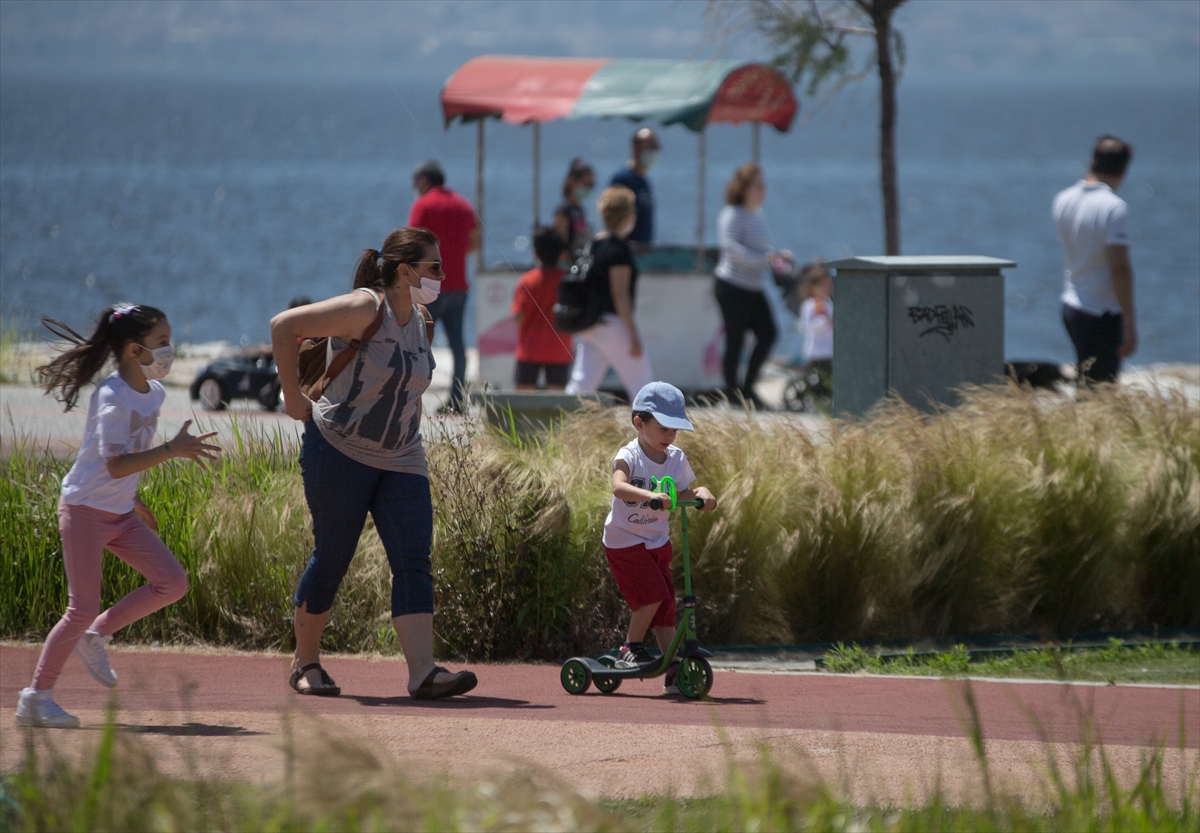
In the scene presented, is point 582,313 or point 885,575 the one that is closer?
point 885,575

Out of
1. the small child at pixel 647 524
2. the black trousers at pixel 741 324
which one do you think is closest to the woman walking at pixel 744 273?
the black trousers at pixel 741 324

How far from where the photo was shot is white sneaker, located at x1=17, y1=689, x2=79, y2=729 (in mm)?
5254

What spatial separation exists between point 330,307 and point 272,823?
2.59m

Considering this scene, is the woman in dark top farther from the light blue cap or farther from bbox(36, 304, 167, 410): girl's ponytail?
bbox(36, 304, 167, 410): girl's ponytail

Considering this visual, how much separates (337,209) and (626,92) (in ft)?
221

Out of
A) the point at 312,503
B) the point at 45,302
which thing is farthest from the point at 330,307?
the point at 45,302

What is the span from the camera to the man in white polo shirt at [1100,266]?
1013cm

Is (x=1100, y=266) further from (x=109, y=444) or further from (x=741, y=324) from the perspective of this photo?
(x=109, y=444)

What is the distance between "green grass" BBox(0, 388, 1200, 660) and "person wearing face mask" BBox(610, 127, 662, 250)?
6.54 m

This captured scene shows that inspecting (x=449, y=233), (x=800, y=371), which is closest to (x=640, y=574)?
(x=449, y=233)

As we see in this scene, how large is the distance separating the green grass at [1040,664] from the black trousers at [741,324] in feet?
22.7

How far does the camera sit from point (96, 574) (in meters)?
5.54

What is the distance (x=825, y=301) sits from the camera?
1652cm

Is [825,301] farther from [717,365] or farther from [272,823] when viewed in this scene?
[272,823]
